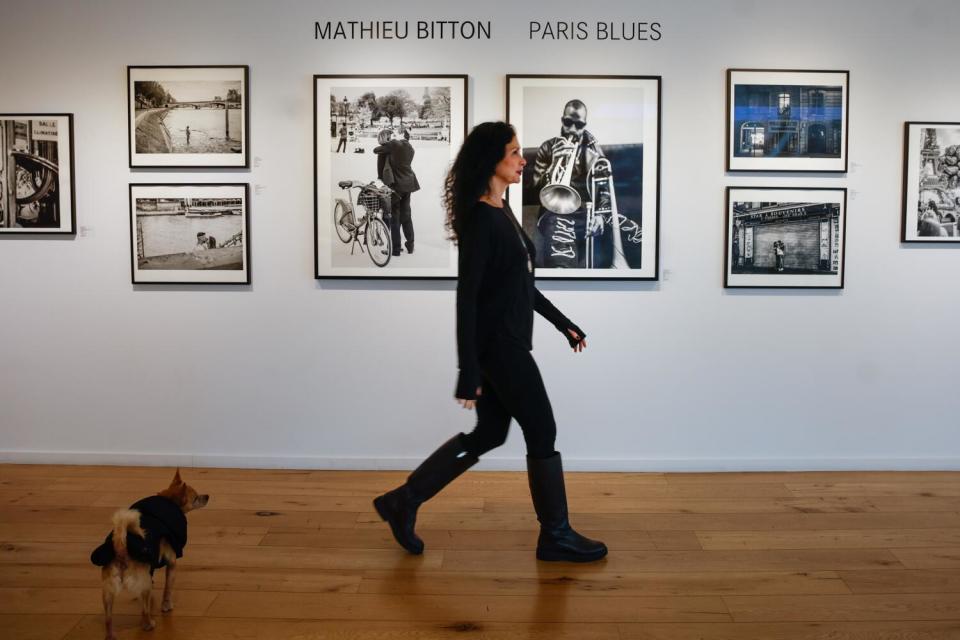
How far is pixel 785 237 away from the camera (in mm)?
4289

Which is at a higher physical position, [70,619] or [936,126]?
[936,126]

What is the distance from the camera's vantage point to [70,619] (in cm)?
262

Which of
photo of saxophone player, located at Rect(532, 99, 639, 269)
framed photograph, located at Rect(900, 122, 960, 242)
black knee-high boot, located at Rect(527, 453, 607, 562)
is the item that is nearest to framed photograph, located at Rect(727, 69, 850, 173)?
framed photograph, located at Rect(900, 122, 960, 242)

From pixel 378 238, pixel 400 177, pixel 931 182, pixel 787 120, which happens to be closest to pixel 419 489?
pixel 378 238

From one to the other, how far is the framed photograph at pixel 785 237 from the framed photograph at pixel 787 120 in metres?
0.14

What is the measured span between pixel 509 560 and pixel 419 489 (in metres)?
0.43

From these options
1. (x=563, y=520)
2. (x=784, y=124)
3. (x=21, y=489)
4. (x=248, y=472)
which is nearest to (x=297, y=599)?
(x=563, y=520)

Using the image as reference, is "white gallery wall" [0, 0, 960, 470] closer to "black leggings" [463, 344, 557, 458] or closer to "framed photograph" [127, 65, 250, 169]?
"framed photograph" [127, 65, 250, 169]

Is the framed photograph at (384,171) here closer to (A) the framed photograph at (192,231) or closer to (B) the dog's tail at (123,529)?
(A) the framed photograph at (192,231)

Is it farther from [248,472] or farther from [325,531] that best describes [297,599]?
[248,472]

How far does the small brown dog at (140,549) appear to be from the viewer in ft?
7.63

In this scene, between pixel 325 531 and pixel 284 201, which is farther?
pixel 284 201

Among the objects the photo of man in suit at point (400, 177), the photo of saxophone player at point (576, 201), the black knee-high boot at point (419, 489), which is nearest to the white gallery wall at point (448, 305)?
the photo of saxophone player at point (576, 201)

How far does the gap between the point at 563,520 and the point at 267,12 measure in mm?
2945
